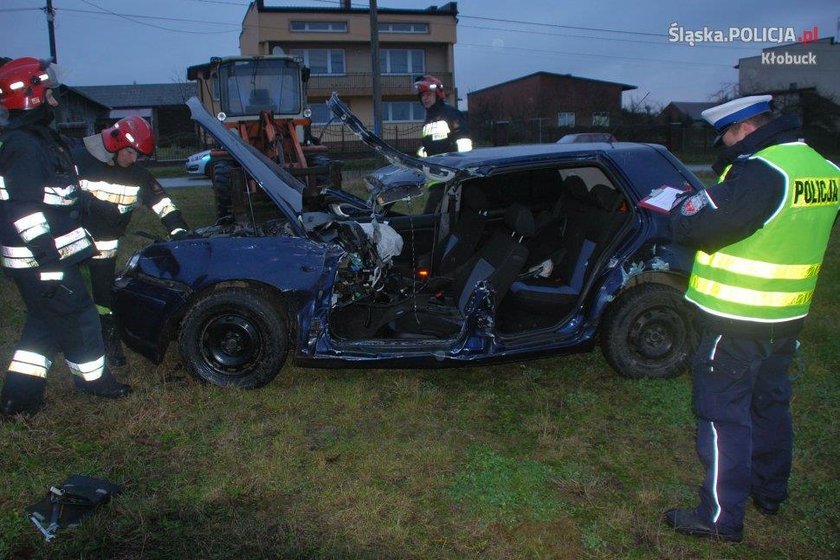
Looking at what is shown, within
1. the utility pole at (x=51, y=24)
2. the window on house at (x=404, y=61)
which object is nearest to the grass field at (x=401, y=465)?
the utility pole at (x=51, y=24)

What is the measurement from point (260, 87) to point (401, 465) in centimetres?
1039

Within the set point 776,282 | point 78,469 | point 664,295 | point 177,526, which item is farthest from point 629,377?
point 78,469

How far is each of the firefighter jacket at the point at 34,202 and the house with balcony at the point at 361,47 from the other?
93.3ft

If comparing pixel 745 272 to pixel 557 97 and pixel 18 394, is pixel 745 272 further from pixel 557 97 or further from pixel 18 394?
pixel 557 97

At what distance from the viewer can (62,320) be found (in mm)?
3826

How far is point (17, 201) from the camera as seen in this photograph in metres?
3.57

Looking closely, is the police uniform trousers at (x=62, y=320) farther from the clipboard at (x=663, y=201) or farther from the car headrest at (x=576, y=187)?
the car headrest at (x=576, y=187)

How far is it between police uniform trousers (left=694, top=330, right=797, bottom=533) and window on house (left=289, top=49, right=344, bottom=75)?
3327 centimetres

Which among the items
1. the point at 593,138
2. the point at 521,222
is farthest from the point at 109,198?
the point at 593,138

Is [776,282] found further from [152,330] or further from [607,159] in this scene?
[152,330]

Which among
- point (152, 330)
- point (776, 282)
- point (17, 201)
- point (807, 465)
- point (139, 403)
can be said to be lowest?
point (807, 465)

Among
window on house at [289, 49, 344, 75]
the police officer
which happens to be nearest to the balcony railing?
window on house at [289, 49, 344, 75]

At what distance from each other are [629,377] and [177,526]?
279 centimetres

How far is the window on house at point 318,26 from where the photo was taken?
32406 mm
